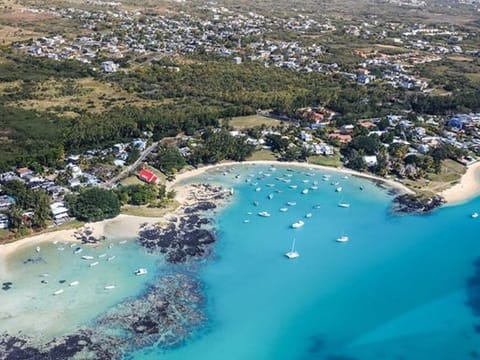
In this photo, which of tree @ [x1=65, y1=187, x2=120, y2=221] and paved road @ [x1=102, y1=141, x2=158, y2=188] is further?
paved road @ [x1=102, y1=141, x2=158, y2=188]

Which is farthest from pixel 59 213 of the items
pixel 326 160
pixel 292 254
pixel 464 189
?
pixel 464 189

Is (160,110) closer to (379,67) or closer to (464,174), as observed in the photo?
(464,174)

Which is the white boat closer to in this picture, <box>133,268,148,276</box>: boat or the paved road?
Answer: <box>133,268,148,276</box>: boat

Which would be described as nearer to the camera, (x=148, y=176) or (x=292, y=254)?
(x=292, y=254)

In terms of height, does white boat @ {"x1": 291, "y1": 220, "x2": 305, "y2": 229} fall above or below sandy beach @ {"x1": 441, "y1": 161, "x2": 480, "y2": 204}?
below

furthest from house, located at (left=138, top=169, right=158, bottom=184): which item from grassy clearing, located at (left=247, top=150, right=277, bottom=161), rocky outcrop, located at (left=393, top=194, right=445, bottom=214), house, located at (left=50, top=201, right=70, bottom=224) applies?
rocky outcrop, located at (left=393, top=194, right=445, bottom=214)

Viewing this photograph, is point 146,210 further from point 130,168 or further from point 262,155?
point 262,155

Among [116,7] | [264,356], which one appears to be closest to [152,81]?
[264,356]
